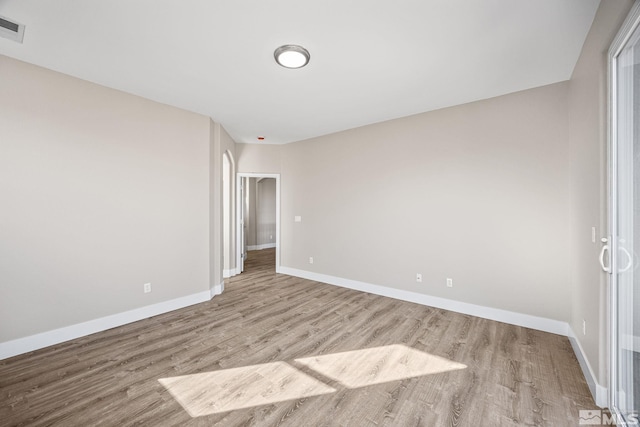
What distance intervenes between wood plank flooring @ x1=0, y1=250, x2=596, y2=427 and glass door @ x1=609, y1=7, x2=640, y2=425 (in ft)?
1.32

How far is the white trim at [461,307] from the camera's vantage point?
2834 mm

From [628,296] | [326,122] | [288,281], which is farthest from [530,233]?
[288,281]

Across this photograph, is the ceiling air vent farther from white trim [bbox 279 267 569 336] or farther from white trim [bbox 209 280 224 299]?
white trim [bbox 279 267 569 336]

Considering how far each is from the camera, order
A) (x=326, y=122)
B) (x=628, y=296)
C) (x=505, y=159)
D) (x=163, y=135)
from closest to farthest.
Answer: (x=628, y=296)
(x=505, y=159)
(x=163, y=135)
(x=326, y=122)

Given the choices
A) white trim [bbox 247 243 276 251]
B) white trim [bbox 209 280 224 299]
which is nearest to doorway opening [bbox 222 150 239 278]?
white trim [bbox 209 280 224 299]

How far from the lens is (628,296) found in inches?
57.3

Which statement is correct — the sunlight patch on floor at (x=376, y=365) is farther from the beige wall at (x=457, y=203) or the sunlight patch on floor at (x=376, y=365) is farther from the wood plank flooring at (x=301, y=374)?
the beige wall at (x=457, y=203)

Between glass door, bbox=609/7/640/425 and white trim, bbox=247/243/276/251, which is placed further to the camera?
white trim, bbox=247/243/276/251

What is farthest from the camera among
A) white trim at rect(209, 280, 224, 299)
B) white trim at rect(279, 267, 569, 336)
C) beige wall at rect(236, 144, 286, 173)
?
beige wall at rect(236, 144, 286, 173)

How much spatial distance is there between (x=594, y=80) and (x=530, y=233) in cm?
166

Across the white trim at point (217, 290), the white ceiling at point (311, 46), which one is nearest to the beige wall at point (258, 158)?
the white ceiling at point (311, 46)

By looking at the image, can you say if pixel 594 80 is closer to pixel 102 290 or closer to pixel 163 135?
pixel 163 135

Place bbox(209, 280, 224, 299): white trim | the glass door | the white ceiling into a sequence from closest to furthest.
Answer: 1. the glass door
2. the white ceiling
3. bbox(209, 280, 224, 299): white trim

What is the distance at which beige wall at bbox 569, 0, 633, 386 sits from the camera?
5.44 feet
